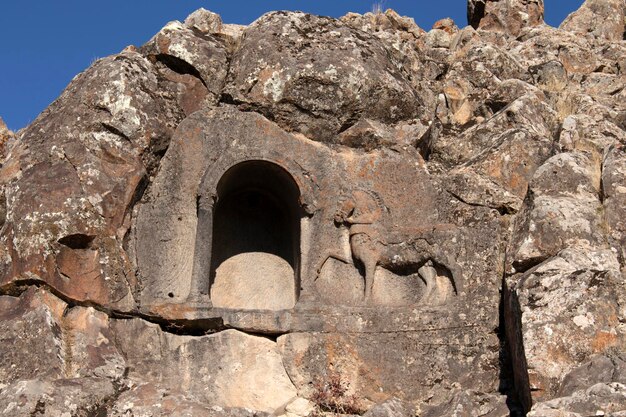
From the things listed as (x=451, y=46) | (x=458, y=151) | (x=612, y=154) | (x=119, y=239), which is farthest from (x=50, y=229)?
(x=451, y=46)

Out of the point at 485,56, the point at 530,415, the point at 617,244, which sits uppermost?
the point at 485,56

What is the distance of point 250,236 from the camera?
13.8 metres

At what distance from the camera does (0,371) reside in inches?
431

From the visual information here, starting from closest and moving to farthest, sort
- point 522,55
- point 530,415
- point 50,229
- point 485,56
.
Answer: point 530,415 → point 50,229 → point 485,56 → point 522,55

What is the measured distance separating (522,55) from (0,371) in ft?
32.3

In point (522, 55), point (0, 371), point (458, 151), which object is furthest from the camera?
point (522, 55)

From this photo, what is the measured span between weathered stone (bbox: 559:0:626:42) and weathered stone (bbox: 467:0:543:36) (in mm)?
640

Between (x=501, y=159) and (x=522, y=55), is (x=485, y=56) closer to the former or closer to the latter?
(x=522, y=55)

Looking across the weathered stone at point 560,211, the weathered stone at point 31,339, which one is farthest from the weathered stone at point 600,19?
the weathered stone at point 31,339

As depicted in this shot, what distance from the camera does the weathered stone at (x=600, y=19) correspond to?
67.2 feet

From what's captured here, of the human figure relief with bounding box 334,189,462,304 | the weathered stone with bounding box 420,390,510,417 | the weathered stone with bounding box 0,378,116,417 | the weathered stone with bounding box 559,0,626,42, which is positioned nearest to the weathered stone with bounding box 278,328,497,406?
the weathered stone with bounding box 420,390,510,417

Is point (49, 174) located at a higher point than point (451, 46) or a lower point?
lower

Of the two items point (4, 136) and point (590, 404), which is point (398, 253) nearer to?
point (590, 404)

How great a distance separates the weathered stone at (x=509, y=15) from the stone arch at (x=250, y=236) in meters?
8.29
